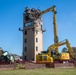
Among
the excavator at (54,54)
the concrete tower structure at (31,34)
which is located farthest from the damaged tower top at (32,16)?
the excavator at (54,54)

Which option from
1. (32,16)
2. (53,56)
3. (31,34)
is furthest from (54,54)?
(32,16)

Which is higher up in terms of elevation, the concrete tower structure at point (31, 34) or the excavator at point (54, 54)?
the concrete tower structure at point (31, 34)

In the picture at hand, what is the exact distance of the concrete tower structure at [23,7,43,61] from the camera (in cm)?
6931

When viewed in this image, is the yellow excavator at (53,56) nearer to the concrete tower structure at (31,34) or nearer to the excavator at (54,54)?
the excavator at (54,54)

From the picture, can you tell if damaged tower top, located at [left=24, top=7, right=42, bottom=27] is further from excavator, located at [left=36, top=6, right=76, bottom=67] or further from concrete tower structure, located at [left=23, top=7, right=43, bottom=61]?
excavator, located at [left=36, top=6, right=76, bottom=67]

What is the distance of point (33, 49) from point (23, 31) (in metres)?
7.90

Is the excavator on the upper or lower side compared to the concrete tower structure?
lower

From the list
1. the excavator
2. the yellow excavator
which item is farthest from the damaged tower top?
the yellow excavator

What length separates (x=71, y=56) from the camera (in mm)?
56406

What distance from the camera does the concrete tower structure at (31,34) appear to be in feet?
227

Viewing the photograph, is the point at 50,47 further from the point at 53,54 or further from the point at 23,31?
the point at 23,31

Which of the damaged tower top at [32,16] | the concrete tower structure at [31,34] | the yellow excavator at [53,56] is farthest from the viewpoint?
the damaged tower top at [32,16]

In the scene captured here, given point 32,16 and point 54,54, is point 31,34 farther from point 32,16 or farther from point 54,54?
point 54,54

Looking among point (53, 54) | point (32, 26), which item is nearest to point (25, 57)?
point (32, 26)
